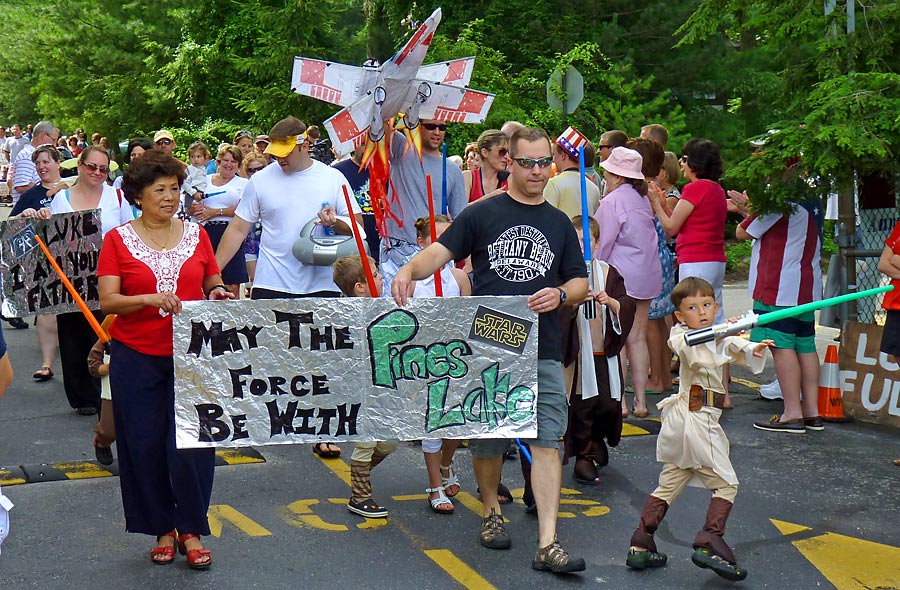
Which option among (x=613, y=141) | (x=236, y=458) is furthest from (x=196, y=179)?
(x=236, y=458)

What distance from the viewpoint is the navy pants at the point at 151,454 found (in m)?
5.64

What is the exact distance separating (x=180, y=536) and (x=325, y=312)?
1.25 metres

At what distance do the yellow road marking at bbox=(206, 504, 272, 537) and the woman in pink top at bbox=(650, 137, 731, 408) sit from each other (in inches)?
169

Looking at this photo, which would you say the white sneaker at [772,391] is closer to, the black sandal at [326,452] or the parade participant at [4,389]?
the black sandal at [326,452]

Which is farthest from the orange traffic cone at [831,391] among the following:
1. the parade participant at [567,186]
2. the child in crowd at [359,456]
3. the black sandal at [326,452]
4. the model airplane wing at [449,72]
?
the child in crowd at [359,456]

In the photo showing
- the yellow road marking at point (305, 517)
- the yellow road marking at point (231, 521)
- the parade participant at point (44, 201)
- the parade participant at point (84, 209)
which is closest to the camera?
the yellow road marking at point (231, 521)

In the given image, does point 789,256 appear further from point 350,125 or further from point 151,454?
point 151,454

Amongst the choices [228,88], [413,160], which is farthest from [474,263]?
[228,88]

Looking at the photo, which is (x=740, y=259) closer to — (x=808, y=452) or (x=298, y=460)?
(x=808, y=452)

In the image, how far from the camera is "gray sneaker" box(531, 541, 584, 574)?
546cm

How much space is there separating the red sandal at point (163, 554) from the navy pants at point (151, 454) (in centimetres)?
8

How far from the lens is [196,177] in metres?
12.0

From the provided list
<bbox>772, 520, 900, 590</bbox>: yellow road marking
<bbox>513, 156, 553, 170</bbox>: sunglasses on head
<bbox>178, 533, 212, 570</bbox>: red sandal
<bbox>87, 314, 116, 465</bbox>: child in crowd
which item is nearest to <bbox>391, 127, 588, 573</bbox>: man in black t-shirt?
<bbox>513, 156, 553, 170</bbox>: sunglasses on head

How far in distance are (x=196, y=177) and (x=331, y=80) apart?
556cm
